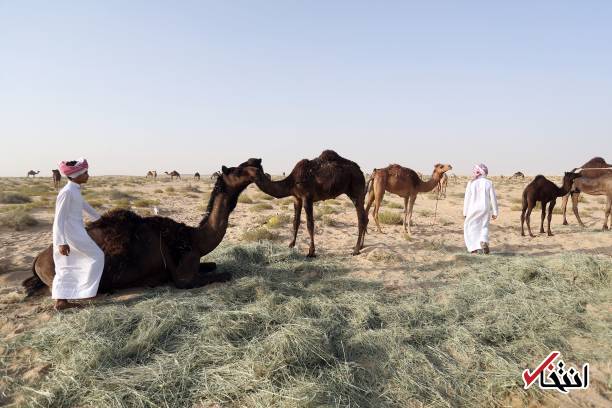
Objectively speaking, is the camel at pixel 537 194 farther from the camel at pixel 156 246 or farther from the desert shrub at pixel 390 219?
the camel at pixel 156 246

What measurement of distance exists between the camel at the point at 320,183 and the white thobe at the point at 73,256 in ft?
11.3

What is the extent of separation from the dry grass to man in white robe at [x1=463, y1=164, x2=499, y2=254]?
2762 millimetres

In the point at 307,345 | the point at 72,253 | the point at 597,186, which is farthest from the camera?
the point at 597,186

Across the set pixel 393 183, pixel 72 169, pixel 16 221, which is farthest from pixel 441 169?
pixel 16 221

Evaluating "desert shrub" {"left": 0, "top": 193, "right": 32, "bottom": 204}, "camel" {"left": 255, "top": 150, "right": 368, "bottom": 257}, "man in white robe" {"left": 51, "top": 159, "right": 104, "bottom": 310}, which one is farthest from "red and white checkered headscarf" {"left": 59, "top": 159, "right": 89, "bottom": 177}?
"desert shrub" {"left": 0, "top": 193, "right": 32, "bottom": 204}

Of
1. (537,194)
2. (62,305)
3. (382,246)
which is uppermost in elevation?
(537,194)

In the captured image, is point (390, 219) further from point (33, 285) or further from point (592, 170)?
point (33, 285)

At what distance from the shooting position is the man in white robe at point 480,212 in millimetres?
8484

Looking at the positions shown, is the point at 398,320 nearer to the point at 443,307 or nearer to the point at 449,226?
the point at 443,307

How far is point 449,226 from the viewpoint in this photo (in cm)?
1355

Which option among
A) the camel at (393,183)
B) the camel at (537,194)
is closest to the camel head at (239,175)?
the camel at (393,183)

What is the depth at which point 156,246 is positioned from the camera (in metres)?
5.40

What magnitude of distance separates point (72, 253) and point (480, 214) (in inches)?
318

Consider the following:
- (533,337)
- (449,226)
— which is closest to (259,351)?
(533,337)
